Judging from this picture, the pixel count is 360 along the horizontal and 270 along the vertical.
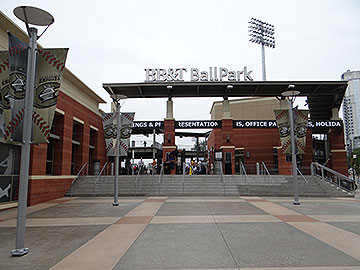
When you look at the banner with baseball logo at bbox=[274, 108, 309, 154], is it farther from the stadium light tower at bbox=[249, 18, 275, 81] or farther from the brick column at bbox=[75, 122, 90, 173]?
the stadium light tower at bbox=[249, 18, 275, 81]

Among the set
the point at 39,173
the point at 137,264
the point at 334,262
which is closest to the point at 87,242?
the point at 137,264

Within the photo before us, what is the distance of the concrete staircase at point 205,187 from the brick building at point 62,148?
163 centimetres

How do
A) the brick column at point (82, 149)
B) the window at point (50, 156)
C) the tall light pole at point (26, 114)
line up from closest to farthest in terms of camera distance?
the tall light pole at point (26, 114)
the window at point (50, 156)
the brick column at point (82, 149)

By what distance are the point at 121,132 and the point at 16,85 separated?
7.52 m

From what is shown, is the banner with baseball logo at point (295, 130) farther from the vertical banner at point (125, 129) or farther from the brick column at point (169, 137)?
the brick column at point (169, 137)

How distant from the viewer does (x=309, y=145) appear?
27.8 meters

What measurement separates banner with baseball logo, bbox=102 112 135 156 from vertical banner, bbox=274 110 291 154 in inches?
288

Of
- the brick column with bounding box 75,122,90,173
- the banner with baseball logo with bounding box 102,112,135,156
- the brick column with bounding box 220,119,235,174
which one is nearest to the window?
the brick column with bounding box 75,122,90,173

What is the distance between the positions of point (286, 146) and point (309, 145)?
1732 cm

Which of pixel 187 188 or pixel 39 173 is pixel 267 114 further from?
pixel 39 173

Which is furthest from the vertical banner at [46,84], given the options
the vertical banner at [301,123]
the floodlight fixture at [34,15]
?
the vertical banner at [301,123]

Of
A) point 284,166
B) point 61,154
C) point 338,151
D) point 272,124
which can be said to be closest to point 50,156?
point 61,154

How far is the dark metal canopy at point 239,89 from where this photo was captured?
79.0 feet

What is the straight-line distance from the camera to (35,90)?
5746 millimetres
